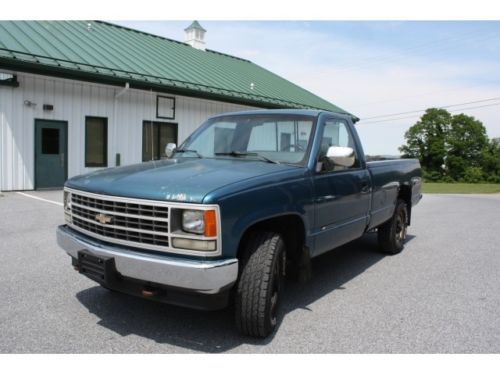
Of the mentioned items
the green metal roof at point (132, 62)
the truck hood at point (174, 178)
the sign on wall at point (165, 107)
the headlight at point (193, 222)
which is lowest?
the headlight at point (193, 222)

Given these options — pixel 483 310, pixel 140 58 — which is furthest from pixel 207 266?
pixel 140 58

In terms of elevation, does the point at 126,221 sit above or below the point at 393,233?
above

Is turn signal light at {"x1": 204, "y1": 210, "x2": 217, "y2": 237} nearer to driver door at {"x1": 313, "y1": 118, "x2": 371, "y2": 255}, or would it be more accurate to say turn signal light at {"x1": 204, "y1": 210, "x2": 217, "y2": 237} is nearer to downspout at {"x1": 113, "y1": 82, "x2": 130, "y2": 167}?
driver door at {"x1": 313, "y1": 118, "x2": 371, "y2": 255}

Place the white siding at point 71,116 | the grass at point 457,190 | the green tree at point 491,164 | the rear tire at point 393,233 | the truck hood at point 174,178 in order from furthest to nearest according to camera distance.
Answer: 1. the green tree at point 491,164
2. the grass at point 457,190
3. the white siding at point 71,116
4. the rear tire at point 393,233
5. the truck hood at point 174,178

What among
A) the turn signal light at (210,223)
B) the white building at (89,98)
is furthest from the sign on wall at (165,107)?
the turn signal light at (210,223)

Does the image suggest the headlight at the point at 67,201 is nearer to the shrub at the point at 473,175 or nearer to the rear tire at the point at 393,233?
the rear tire at the point at 393,233

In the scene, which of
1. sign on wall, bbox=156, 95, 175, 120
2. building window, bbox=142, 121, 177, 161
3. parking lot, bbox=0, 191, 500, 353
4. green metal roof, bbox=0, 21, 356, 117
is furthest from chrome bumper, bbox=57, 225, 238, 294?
sign on wall, bbox=156, 95, 175, 120

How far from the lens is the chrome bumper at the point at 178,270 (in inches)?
120

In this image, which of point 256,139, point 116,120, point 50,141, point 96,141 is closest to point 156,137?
point 116,120

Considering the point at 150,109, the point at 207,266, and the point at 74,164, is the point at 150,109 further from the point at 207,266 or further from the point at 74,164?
the point at 207,266

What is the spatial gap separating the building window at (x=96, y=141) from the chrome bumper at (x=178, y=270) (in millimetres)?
11758

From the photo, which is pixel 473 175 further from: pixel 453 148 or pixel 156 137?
pixel 156 137

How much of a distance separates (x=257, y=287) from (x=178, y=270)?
0.68m

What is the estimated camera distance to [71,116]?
13.6 meters
